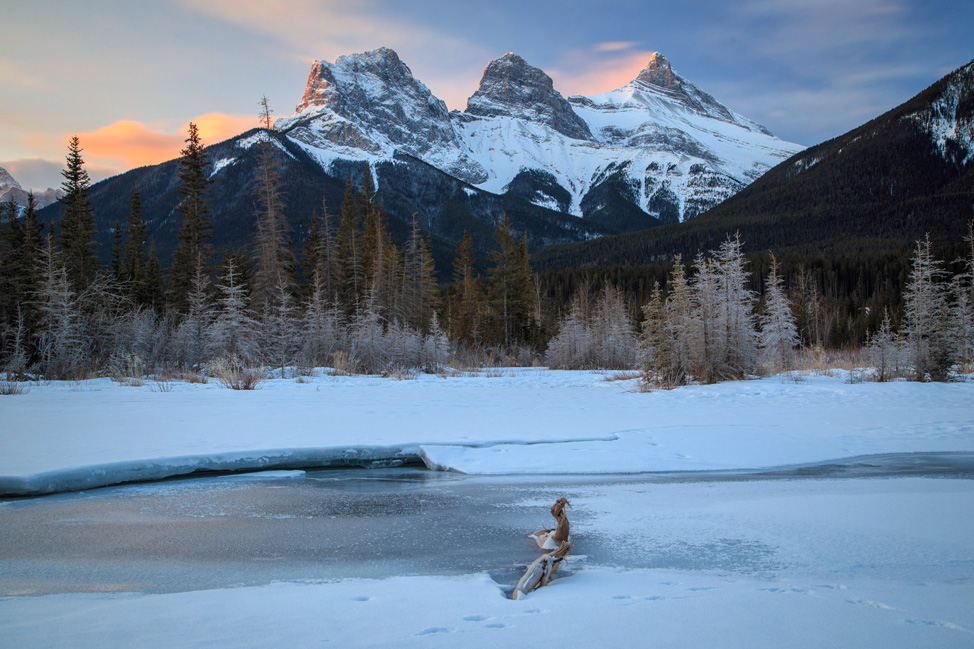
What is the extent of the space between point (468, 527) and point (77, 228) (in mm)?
33952

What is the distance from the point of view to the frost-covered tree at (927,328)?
13289 millimetres

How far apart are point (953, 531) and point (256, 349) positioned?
17.0 m

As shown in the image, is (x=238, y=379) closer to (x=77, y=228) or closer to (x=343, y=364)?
(x=343, y=364)

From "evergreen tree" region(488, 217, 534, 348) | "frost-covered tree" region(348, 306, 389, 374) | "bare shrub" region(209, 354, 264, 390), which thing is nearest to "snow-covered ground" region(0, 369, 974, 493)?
"bare shrub" region(209, 354, 264, 390)

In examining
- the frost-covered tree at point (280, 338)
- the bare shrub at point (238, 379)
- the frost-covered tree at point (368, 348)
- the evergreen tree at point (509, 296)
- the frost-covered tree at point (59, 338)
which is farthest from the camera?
the evergreen tree at point (509, 296)

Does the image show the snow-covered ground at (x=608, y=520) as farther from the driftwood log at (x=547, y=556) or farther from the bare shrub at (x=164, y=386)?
the bare shrub at (x=164, y=386)

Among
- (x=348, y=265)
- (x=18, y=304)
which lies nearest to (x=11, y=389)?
(x=18, y=304)

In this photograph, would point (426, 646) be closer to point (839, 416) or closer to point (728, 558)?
point (728, 558)

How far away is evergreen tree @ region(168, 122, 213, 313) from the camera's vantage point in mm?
27047

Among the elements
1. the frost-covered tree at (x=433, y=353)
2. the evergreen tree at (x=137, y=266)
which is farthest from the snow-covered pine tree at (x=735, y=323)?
the evergreen tree at (x=137, y=266)

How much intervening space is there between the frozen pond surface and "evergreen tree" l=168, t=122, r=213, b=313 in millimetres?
24124

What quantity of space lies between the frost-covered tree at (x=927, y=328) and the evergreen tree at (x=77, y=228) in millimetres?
27801

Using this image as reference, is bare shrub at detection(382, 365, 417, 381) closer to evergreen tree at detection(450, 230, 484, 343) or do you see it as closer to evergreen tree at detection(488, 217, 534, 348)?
evergreen tree at detection(450, 230, 484, 343)

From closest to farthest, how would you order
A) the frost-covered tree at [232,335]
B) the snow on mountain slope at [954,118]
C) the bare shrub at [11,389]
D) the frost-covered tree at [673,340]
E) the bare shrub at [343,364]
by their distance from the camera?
the bare shrub at [11,389] < the frost-covered tree at [673,340] < the frost-covered tree at [232,335] < the bare shrub at [343,364] < the snow on mountain slope at [954,118]
